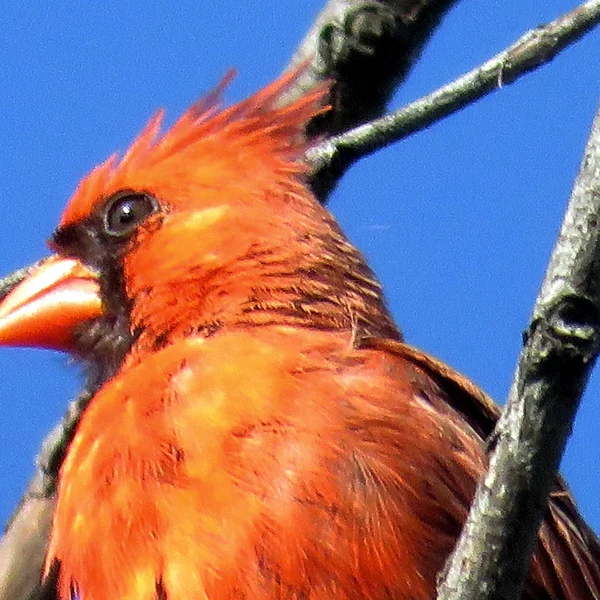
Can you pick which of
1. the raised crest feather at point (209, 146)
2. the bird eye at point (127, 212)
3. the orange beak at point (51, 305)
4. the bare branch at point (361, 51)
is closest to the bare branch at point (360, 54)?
the bare branch at point (361, 51)

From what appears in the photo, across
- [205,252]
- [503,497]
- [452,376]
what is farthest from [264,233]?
[503,497]

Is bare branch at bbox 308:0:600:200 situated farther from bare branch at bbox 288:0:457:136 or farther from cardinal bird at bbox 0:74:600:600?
bare branch at bbox 288:0:457:136

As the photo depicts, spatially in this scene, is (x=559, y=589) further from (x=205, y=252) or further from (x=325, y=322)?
(x=205, y=252)

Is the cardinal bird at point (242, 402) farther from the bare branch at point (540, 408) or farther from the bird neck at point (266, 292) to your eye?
the bare branch at point (540, 408)

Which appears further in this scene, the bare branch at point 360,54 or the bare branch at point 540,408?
the bare branch at point 360,54

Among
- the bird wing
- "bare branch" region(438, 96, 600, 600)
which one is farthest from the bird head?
"bare branch" region(438, 96, 600, 600)

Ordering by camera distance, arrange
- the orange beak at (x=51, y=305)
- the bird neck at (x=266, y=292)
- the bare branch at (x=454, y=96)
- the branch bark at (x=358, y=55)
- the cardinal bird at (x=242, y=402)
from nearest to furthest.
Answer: the cardinal bird at (x=242, y=402)
the bird neck at (x=266, y=292)
the bare branch at (x=454, y=96)
the orange beak at (x=51, y=305)
the branch bark at (x=358, y=55)

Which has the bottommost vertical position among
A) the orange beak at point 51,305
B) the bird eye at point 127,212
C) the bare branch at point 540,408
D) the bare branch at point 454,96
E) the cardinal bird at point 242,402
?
the bare branch at point 540,408
